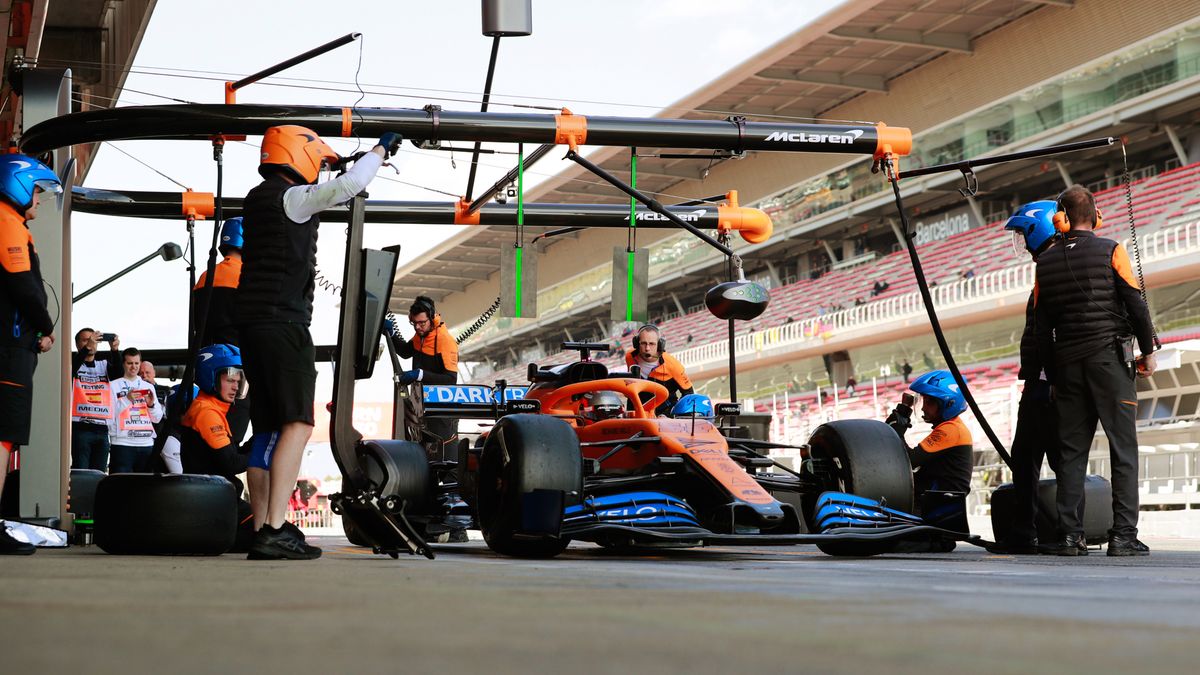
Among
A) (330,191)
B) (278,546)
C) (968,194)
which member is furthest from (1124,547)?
(330,191)

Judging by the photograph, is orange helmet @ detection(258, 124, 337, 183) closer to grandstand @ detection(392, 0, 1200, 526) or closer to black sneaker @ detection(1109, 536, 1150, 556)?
black sneaker @ detection(1109, 536, 1150, 556)

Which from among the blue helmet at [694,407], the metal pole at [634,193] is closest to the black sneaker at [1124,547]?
the blue helmet at [694,407]

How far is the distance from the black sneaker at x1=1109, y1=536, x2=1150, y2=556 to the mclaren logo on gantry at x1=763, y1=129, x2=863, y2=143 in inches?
145

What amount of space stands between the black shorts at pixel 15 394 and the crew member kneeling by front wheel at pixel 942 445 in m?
4.40

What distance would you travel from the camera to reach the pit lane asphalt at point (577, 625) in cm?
158

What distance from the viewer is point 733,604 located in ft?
8.23

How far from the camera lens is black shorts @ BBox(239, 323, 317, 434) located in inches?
208

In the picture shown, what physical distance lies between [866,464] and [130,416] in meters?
7.31

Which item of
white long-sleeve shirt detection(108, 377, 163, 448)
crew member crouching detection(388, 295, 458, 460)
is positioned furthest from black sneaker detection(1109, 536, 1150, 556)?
white long-sleeve shirt detection(108, 377, 163, 448)

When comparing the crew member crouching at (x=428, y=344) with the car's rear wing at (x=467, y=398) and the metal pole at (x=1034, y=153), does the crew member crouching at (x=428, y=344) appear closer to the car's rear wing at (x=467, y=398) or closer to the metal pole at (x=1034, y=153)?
the car's rear wing at (x=467, y=398)

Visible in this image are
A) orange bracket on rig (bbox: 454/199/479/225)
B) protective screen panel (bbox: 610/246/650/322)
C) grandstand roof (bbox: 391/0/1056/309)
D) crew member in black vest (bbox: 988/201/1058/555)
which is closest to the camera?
crew member in black vest (bbox: 988/201/1058/555)

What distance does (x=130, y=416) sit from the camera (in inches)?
456

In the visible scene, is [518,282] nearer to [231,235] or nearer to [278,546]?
[231,235]

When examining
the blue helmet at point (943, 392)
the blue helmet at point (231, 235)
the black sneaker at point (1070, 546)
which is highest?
the blue helmet at point (231, 235)
